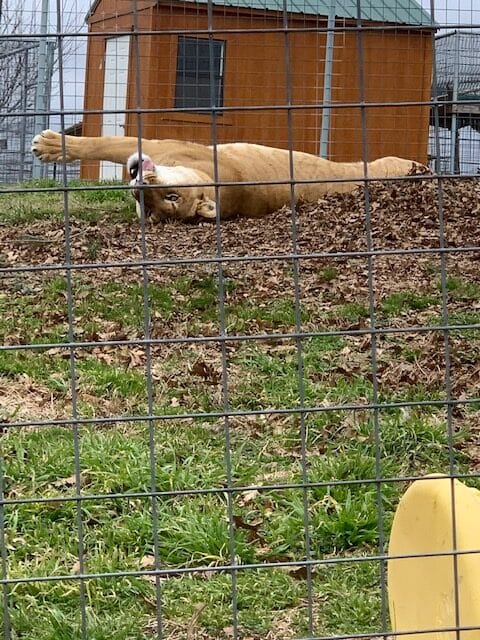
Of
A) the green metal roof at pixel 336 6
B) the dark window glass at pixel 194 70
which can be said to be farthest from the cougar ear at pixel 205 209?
the green metal roof at pixel 336 6

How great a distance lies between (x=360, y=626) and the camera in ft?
9.46

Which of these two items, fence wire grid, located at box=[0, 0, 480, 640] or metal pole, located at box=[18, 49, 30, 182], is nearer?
fence wire grid, located at box=[0, 0, 480, 640]

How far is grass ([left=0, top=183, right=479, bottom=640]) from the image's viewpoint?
113 inches

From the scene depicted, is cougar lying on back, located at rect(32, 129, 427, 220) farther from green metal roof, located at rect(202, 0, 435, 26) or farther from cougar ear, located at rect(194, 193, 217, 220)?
green metal roof, located at rect(202, 0, 435, 26)

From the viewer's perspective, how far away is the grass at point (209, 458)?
2883 millimetres

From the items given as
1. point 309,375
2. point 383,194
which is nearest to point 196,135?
point 383,194

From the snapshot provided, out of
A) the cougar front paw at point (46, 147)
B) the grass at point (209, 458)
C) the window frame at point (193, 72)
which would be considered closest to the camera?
the grass at point (209, 458)

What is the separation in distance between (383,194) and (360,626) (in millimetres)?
6100

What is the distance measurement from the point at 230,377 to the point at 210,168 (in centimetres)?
437

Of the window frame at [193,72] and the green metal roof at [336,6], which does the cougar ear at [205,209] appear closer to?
the window frame at [193,72]

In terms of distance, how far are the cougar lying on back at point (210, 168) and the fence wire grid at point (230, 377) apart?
21 centimetres

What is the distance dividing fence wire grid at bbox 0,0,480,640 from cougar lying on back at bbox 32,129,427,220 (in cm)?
21

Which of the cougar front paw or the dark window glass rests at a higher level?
Result: the dark window glass

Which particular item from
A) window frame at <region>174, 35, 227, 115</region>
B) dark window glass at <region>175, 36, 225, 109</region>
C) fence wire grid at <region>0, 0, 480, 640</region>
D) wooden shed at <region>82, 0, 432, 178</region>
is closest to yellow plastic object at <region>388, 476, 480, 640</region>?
fence wire grid at <region>0, 0, 480, 640</region>
